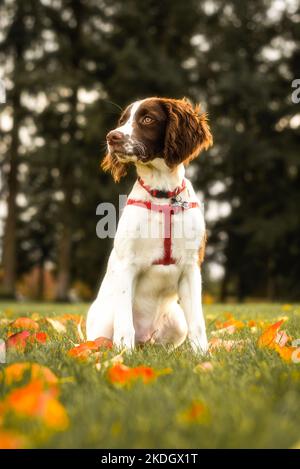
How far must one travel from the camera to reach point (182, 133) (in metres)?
3.72

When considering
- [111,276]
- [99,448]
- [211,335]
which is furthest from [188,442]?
[211,335]

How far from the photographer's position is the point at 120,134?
11.5 ft

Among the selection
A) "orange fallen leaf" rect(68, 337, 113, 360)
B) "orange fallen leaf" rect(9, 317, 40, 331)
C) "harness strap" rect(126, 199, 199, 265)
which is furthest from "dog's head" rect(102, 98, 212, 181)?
"orange fallen leaf" rect(9, 317, 40, 331)

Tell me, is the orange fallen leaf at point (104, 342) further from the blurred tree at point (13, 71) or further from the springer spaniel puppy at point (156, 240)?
the blurred tree at point (13, 71)

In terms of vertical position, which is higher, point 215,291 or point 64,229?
point 64,229

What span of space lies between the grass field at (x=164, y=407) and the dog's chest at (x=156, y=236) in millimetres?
944

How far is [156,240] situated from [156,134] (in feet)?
2.36

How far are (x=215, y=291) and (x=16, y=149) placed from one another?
17238mm

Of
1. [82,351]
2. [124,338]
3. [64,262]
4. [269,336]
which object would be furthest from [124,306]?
[64,262]

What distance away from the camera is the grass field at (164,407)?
149 cm

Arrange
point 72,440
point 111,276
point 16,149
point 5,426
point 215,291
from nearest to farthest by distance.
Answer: point 72,440
point 5,426
point 111,276
point 16,149
point 215,291

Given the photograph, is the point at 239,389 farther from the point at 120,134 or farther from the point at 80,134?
the point at 80,134

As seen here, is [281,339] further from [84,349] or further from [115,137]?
[115,137]

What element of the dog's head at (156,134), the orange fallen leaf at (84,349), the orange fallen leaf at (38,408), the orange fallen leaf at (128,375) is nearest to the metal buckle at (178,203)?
the dog's head at (156,134)
